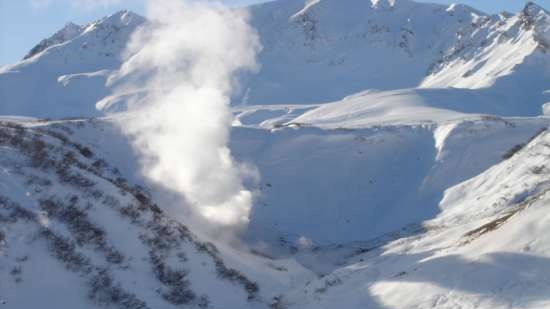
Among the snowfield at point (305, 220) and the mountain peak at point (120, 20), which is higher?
the mountain peak at point (120, 20)

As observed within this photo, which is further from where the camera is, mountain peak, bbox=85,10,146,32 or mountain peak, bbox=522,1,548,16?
mountain peak, bbox=85,10,146,32

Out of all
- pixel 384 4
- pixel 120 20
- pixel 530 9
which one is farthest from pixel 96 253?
pixel 384 4

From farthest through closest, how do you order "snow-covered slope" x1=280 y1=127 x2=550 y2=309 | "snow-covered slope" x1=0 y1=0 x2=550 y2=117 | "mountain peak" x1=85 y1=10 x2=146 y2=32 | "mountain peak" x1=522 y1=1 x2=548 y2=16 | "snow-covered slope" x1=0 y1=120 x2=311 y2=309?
"mountain peak" x1=85 y1=10 x2=146 y2=32 → "mountain peak" x1=522 y1=1 x2=548 y2=16 → "snow-covered slope" x1=0 y1=0 x2=550 y2=117 → "snow-covered slope" x1=0 y1=120 x2=311 y2=309 → "snow-covered slope" x1=280 y1=127 x2=550 y2=309

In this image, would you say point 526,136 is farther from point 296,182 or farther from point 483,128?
point 296,182

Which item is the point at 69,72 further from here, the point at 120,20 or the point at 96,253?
the point at 96,253

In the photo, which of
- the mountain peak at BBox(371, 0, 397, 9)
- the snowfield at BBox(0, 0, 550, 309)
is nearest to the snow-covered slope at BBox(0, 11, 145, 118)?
the snowfield at BBox(0, 0, 550, 309)

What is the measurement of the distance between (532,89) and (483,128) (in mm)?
52357

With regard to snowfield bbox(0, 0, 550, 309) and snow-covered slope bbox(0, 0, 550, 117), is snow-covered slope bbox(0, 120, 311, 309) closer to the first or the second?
snowfield bbox(0, 0, 550, 309)

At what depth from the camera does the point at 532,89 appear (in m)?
84.9

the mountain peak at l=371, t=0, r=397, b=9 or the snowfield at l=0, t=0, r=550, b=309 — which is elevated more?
the mountain peak at l=371, t=0, r=397, b=9

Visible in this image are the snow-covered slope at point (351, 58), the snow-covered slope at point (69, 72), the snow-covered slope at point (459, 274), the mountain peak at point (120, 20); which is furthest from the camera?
the mountain peak at point (120, 20)

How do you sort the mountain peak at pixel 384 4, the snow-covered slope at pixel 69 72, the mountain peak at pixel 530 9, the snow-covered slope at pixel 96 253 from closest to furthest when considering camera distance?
the snow-covered slope at pixel 96 253 → the snow-covered slope at pixel 69 72 → the mountain peak at pixel 530 9 → the mountain peak at pixel 384 4

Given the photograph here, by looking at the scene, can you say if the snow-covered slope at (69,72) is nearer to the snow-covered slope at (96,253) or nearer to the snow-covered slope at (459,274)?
the snow-covered slope at (96,253)

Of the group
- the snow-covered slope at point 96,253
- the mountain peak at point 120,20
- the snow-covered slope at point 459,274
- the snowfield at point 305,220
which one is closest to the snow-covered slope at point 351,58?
the mountain peak at point 120,20
